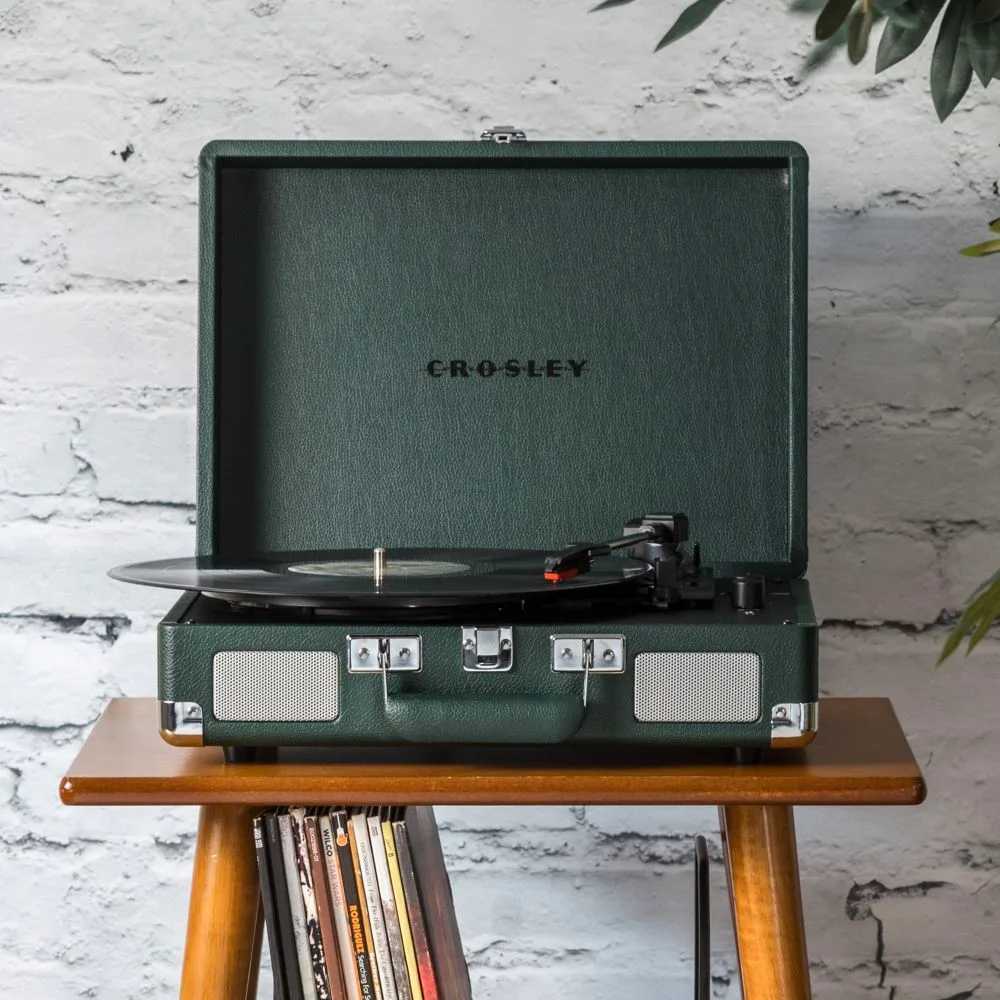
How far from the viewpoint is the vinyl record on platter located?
895 millimetres

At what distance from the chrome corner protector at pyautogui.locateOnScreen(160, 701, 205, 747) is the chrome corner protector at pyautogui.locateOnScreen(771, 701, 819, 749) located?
14.9 inches

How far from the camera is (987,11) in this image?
82 cm

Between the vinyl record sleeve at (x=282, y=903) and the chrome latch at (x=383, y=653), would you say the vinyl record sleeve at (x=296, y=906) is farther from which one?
the chrome latch at (x=383, y=653)

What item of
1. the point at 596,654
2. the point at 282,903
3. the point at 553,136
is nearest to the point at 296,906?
the point at 282,903

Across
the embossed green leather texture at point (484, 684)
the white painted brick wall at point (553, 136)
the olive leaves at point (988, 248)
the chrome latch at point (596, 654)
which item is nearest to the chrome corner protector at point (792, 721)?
the embossed green leather texture at point (484, 684)

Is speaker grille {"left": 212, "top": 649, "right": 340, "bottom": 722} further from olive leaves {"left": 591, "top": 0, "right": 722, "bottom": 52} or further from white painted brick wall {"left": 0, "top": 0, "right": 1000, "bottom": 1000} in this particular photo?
white painted brick wall {"left": 0, "top": 0, "right": 1000, "bottom": 1000}

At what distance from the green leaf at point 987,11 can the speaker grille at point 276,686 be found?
1.86 ft

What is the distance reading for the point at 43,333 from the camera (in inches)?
55.6

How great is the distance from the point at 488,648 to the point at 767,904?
0.93 ft

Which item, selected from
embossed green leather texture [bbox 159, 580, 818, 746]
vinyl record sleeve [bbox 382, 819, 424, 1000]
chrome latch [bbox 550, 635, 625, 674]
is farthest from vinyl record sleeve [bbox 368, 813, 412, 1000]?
chrome latch [bbox 550, 635, 625, 674]

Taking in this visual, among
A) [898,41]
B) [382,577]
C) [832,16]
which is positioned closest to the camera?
[832,16]

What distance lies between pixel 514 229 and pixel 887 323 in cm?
42

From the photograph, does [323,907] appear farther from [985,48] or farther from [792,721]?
[985,48]

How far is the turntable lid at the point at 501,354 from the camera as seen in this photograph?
1199 millimetres
